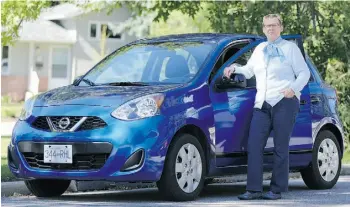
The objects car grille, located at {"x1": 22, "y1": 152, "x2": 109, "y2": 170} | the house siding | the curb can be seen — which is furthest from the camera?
the house siding

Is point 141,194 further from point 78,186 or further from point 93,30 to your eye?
point 93,30

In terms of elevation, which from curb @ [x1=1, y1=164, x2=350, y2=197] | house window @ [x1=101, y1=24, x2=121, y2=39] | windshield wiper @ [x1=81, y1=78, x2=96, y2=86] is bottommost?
house window @ [x1=101, y1=24, x2=121, y2=39]

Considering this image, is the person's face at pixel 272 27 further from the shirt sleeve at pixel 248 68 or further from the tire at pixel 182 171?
the tire at pixel 182 171

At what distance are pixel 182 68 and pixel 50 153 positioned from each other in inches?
63.1

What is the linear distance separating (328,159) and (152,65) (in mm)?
2457

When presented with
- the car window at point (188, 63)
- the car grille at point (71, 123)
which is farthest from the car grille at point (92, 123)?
the car window at point (188, 63)

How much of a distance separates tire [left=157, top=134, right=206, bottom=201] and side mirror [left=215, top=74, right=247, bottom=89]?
0.68m

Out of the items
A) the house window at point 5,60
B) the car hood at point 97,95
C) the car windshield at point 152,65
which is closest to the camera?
the car hood at point 97,95

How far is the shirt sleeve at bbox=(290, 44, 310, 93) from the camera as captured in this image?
9609 millimetres

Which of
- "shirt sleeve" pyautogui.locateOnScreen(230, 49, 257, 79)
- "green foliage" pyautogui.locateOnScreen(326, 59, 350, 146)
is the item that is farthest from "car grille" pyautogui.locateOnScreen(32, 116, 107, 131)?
"green foliage" pyautogui.locateOnScreen(326, 59, 350, 146)

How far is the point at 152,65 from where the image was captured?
10.1 m

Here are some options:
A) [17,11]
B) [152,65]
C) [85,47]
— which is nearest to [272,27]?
[152,65]

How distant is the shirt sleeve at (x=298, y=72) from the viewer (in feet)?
31.5

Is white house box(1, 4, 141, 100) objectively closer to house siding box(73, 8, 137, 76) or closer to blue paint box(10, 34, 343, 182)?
house siding box(73, 8, 137, 76)
